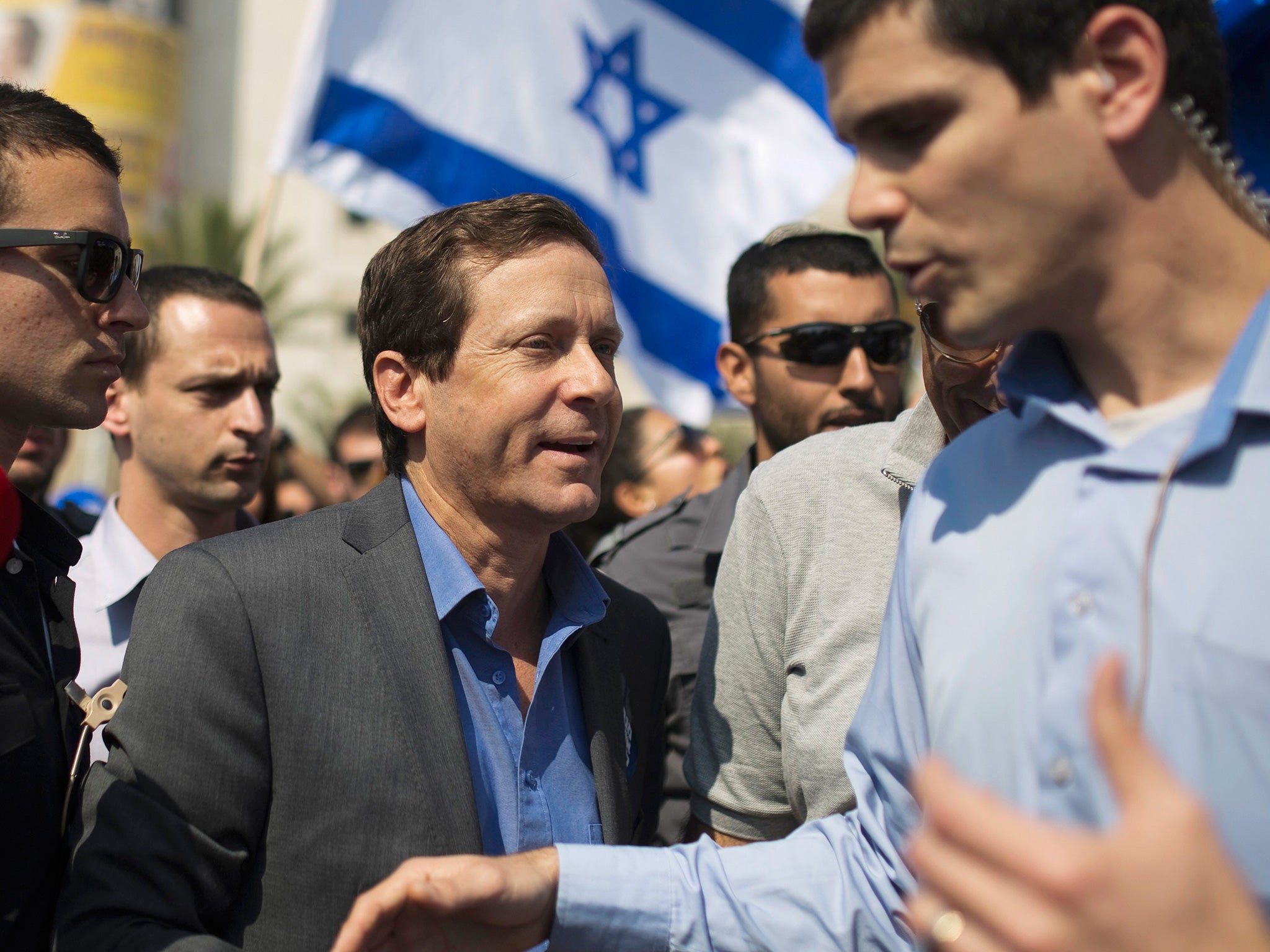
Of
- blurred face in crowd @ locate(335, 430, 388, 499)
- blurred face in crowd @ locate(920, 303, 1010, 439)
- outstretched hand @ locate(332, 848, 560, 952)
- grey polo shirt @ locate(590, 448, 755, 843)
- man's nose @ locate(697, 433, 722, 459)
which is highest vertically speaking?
blurred face in crowd @ locate(920, 303, 1010, 439)

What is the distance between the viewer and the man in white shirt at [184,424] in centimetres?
400

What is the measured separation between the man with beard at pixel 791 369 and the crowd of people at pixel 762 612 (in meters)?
0.42

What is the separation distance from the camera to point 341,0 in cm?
652

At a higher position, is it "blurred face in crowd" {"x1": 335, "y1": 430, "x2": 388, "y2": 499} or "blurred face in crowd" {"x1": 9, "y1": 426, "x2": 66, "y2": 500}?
"blurred face in crowd" {"x1": 9, "y1": 426, "x2": 66, "y2": 500}

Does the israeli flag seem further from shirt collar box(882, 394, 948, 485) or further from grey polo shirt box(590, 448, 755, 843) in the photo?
shirt collar box(882, 394, 948, 485)

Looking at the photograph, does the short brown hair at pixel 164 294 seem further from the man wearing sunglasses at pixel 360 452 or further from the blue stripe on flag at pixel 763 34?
the blue stripe on flag at pixel 763 34

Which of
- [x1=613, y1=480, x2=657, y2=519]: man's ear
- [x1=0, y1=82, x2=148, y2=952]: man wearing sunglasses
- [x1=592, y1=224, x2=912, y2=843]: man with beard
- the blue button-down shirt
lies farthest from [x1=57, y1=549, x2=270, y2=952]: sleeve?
[x1=613, y1=480, x2=657, y2=519]: man's ear

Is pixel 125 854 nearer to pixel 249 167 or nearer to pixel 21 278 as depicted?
pixel 21 278

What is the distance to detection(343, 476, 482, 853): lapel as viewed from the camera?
2191mm

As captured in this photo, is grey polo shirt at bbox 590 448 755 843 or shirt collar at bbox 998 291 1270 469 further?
grey polo shirt at bbox 590 448 755 843

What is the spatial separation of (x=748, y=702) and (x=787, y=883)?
0.84 metres

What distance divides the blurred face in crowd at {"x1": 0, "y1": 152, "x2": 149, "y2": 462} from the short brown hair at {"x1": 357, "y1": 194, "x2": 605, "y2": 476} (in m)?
0.57

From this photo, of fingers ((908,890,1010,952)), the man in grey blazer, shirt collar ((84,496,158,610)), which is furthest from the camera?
shirt collar ((84,496,158,610))

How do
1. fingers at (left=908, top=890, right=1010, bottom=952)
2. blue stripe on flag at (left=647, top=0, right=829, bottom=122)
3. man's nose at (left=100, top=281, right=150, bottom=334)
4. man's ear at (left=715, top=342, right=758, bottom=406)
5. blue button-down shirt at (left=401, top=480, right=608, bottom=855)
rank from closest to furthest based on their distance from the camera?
fingers at (left=908, top=890, right=1010, bottom=952) < blue button-down shirt at (left=401, top=480, right=608, bottom=855) < man's nose at (left=100, top=281, right=150, bottom=334) < man's ear at (left=715, top=342, right=758, bottom=406) < blue stripe on flag at (left=647, top=0, right=829, bottom=122)
